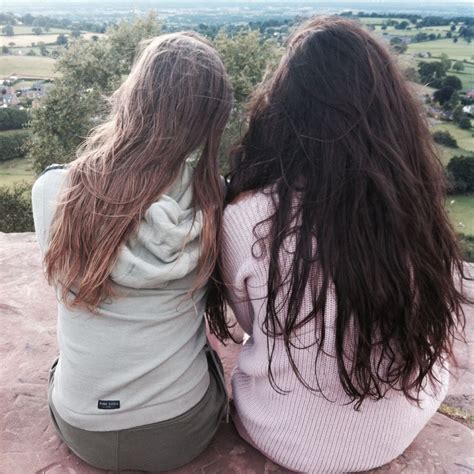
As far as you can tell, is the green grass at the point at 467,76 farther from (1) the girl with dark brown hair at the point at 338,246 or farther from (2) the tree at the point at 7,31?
(2) the tree at the point at 7,31

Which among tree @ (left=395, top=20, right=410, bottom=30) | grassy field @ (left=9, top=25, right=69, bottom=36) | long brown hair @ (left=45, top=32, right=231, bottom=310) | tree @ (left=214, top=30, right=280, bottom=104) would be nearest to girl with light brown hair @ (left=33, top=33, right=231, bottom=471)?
long brown hair @ (left=45, top=32, right=231, bottom=310)

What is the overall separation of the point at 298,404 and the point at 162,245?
70cm

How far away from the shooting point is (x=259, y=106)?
1.70 m

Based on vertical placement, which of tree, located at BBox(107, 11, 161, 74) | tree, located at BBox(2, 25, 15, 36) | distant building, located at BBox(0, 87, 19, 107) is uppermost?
tree, located at BBox(2, 25, 15, 36)

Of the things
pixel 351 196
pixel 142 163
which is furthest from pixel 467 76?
pixel 142 163

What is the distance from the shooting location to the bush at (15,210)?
977 centimetres

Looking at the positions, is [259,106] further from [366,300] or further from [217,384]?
[217,384]

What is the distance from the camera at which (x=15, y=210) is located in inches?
388

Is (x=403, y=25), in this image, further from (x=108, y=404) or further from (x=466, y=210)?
(x=108, y=404)

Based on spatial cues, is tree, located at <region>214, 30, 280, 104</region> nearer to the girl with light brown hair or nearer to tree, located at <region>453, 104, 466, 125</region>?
tree, located at <region>453, 104, 466, 125</region>

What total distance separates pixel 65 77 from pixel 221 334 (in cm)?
1037

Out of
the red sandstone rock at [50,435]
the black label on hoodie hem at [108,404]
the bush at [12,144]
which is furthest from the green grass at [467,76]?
the bush at [12,144]

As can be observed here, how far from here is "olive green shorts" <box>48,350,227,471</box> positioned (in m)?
1.84

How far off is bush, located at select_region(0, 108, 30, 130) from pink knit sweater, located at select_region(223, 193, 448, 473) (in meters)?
10.9
